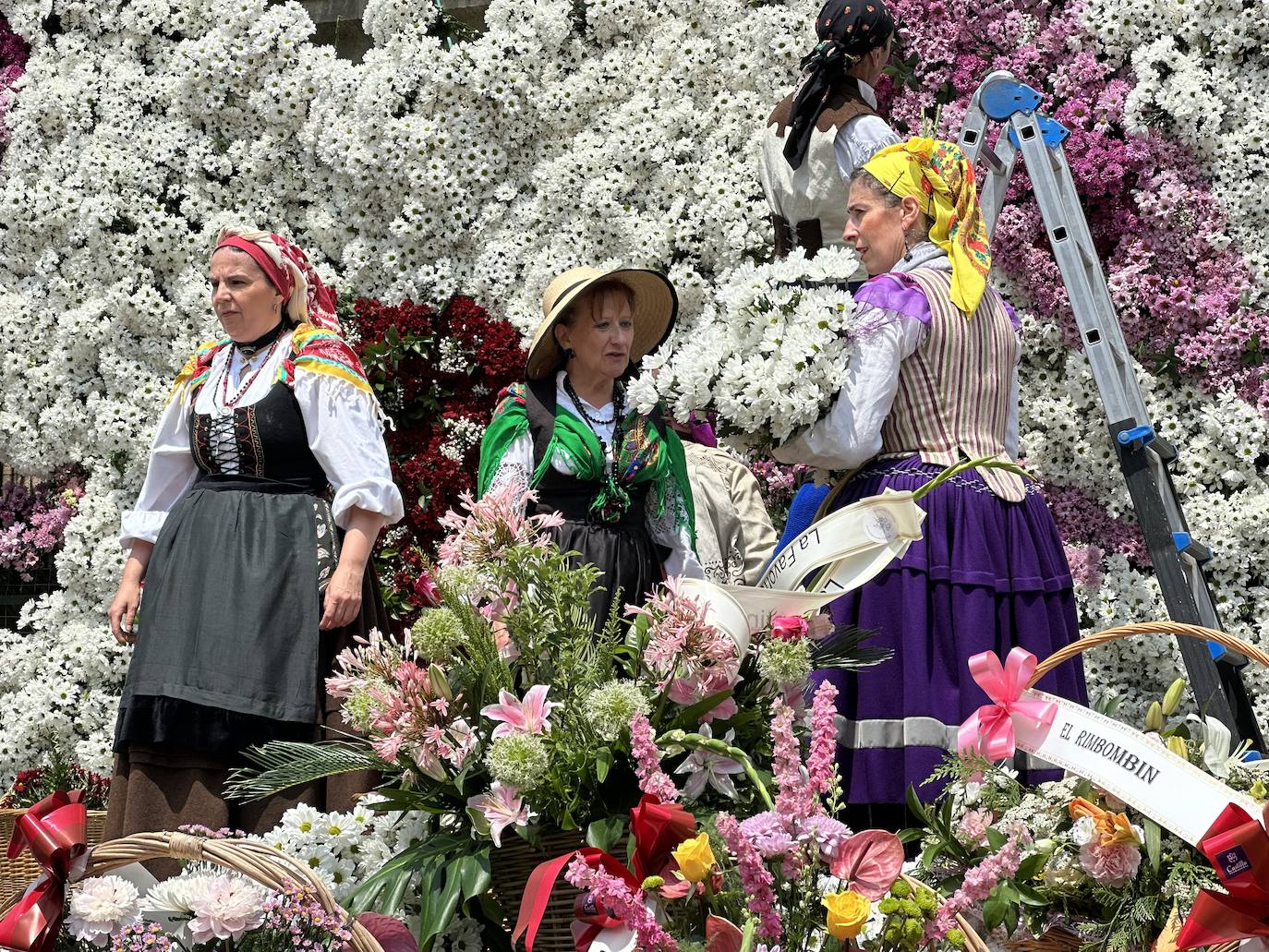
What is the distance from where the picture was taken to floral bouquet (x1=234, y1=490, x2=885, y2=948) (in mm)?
2092

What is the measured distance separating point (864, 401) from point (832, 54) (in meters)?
1.53

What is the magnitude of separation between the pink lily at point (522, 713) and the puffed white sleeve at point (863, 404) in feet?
4.34

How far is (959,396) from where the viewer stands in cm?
348

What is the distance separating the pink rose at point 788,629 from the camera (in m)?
2.24

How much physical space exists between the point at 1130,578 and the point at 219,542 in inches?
104

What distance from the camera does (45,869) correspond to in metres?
2.23

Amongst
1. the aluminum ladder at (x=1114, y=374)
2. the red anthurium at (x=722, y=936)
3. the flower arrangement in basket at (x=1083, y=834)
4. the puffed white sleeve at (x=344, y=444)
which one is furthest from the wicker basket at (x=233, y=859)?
the aluminum ladder at (x=1114, y=374)

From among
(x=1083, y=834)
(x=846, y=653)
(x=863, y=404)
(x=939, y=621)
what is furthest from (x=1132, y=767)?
(x=863, y=404)

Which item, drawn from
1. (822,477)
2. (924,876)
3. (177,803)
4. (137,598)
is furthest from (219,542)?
(924,876)

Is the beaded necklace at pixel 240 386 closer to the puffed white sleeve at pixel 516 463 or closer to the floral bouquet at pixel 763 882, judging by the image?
the puffed white sleeve at pixel 516 463

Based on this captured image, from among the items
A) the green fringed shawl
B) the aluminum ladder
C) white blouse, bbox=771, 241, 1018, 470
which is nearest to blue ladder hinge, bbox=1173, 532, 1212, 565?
the aluminum ladder

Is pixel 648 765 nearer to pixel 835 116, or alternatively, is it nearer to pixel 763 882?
pixel 763 882

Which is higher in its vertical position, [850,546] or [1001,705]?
[850,546]

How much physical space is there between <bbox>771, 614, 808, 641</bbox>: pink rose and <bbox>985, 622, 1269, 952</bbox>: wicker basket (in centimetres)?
33
